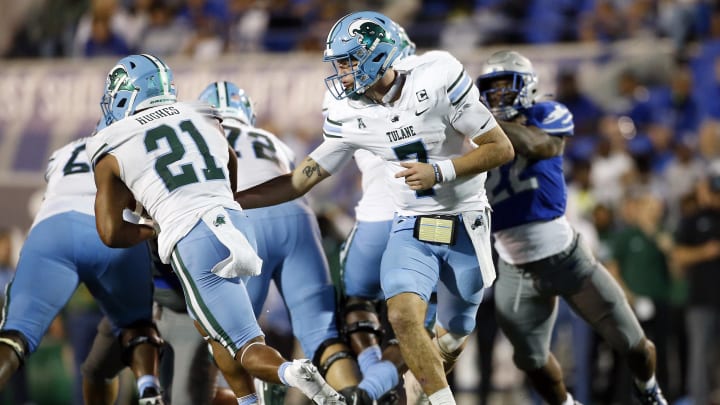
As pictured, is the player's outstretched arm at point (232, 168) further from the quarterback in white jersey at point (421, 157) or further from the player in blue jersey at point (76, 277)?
the player in blue jersey at point (76, 277)

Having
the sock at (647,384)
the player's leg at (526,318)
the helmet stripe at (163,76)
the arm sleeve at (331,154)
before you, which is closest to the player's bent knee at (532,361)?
the player's leg at (526,318)

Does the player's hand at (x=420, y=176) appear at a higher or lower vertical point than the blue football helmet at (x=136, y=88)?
lower

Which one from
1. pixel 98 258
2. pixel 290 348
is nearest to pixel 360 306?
pixel 98 258

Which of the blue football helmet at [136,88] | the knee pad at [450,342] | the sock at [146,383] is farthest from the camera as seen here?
the sock at [146,383]

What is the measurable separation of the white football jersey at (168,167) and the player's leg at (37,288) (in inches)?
41.1

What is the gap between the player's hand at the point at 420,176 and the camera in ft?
Result: 19.0

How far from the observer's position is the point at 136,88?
6086 millimetres

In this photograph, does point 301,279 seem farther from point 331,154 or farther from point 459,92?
point 459,92

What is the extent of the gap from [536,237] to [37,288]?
A: 2.84m

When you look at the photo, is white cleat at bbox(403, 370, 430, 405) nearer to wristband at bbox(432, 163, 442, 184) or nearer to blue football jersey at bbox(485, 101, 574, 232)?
blue football jersey at bbox(485, 101, 574, 232)

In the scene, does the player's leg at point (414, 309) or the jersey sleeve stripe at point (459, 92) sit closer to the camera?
the player's leg at point (414, 309)

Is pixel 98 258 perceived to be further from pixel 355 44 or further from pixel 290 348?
pixel 290 348

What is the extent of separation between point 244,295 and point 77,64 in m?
10.0

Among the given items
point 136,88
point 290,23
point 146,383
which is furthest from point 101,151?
point 290,23
